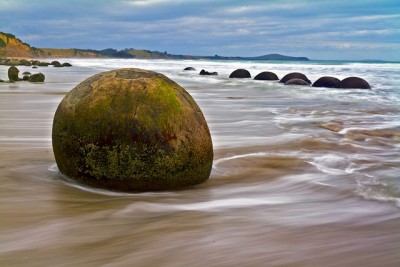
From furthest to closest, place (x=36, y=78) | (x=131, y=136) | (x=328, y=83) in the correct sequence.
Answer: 1. (x=328, y=83)
2. (x=36, y=78)
3. (x=131, y=136)

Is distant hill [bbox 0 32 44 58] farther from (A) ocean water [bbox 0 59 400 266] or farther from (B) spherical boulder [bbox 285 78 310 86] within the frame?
(A) ocean water [bbox 0 59 400 266]

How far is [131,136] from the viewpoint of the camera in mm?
3746

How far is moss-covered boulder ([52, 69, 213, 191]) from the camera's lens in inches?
148

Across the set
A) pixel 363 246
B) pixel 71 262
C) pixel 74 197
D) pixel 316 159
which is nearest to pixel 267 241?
pixel 363 246

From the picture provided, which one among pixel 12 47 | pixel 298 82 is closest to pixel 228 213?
pixel 298 82

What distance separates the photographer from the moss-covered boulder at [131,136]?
3.77 m

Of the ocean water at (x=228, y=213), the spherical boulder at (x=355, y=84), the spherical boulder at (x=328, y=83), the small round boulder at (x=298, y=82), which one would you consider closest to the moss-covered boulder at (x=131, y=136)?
the ocean water at (x=228, y=213)

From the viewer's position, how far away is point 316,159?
5.33m

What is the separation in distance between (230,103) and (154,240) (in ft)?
30.9

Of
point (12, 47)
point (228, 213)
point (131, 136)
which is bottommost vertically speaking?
point (228, 213)

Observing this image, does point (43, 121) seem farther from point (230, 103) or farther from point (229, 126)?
point (230, 103)

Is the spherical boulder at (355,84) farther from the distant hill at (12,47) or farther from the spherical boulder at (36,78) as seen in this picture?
the distant hill at (12,47)

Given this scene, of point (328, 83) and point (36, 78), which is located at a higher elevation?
point (328, 83)

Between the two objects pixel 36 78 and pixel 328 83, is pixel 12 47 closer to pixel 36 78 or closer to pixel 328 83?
pixel 36 78
